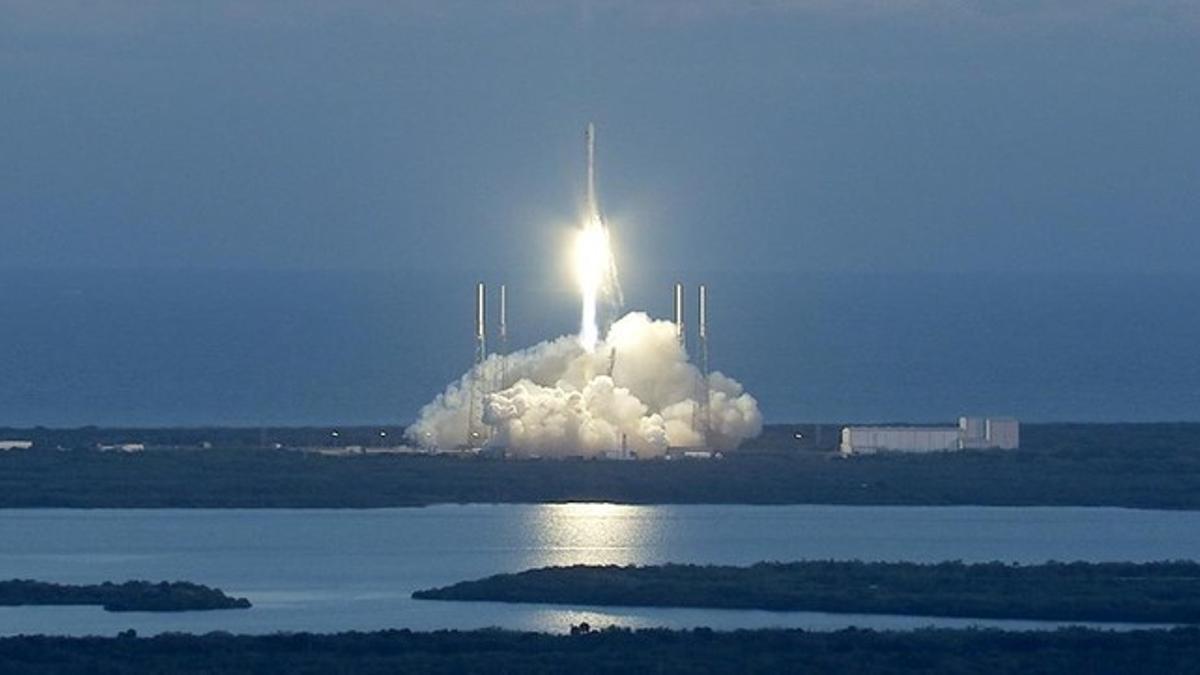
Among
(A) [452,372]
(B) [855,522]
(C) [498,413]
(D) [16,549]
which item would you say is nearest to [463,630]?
(D) [16,549]

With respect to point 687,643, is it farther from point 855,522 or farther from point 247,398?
point 247,398

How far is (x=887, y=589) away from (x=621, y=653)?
861 cm

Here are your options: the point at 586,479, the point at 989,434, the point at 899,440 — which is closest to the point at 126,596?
the point at 586,479

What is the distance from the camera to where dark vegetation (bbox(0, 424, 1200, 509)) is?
3073 inches

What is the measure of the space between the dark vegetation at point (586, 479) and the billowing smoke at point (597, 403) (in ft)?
3.29

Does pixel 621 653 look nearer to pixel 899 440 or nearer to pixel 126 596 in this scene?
pixel 126 596

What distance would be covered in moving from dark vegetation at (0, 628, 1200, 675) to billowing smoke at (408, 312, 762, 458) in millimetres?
27314

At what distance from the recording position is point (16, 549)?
226 feet

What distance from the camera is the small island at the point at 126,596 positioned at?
60812 millimetres

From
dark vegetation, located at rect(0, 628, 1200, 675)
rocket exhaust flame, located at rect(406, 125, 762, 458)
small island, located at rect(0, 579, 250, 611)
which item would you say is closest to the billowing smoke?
rocket exhaust flame, located at rect(406, 125, 762, 458)

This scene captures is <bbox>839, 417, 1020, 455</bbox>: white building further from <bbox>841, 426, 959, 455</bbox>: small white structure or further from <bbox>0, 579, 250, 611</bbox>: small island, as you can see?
<bbox>0, 579, 250, 611</bbox>: small island

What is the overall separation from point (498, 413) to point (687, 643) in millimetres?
28638

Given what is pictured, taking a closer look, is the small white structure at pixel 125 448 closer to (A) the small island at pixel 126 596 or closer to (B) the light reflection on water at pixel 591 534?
(B) the light reflection on water at pixel 591 534

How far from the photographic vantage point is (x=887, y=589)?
62.7 metres
